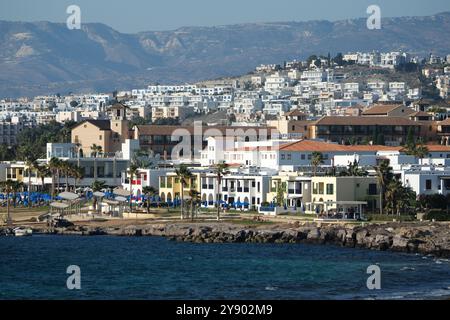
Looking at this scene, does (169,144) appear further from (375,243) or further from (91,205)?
(375,243)

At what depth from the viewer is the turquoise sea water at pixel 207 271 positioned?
5788 cm

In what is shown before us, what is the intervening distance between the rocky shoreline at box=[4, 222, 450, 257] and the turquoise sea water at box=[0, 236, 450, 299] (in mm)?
1510

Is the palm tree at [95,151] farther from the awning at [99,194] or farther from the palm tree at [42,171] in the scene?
the awning at [99,194]

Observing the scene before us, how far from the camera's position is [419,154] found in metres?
105

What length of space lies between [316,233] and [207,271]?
1410 cm

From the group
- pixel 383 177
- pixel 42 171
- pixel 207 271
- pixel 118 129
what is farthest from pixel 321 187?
pixel 118 129

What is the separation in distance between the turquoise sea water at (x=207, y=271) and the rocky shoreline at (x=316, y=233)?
1510 millimetres

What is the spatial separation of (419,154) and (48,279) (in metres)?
46.4

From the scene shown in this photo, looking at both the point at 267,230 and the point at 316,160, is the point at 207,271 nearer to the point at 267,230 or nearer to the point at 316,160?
the point at 267,230

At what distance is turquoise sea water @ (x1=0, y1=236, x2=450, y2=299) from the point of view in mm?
57875

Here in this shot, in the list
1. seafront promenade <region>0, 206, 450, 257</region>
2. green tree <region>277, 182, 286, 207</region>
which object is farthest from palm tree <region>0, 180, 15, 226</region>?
green tree <region>277, 182, 286, 207</region>

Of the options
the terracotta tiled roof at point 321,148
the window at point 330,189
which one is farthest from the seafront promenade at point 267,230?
the terracotta tiled roof at point 321,148

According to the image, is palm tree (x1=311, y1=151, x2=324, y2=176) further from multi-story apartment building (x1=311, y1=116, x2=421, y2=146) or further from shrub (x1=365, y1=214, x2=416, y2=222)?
multi-story apartment building (x1=311, y1=116, x2=421, y2=146)
